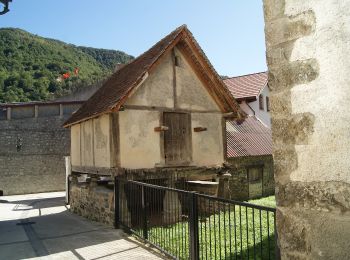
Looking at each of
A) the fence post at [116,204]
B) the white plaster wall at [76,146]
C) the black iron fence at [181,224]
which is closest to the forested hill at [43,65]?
the white plaster wall at [76,146]

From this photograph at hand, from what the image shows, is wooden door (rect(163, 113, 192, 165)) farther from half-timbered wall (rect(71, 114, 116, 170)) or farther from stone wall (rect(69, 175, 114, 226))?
stone wall (rect(69, 175, 114, 226))

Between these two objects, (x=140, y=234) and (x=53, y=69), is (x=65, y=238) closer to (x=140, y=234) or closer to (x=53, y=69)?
(x=140, y=234)

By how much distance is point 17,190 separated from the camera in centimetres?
2481

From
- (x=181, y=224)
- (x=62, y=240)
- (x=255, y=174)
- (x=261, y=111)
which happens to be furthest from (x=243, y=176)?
(x=62, y=240)

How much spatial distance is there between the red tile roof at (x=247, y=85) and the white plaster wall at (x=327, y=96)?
70.2 feet

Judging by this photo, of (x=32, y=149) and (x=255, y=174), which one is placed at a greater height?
(x=32, y=149)

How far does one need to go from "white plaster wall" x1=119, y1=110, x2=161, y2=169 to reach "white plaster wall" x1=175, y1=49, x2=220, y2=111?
1.22 m

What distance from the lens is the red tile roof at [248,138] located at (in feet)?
61.6

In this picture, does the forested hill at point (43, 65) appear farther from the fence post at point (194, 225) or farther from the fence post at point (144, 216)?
the fence post at point (194, 225)

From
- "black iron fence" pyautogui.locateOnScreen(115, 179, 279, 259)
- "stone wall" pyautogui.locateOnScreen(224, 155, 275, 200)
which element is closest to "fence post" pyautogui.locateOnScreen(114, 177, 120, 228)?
"black iron fence" pyautogui.locateOnScreen(115, 179, 279, 259)

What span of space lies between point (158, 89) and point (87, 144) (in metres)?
3.58

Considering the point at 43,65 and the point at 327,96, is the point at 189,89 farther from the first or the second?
the point at 43,65

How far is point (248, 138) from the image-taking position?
67.9 feet

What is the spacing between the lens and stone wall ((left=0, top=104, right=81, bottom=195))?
81.8 ft
